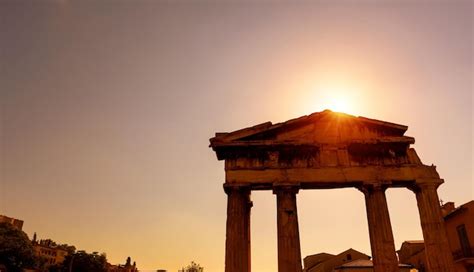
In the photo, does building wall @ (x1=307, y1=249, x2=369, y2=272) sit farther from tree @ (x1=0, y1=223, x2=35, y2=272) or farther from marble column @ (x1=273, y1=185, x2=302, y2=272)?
tree @ (x1=0, y1=223, x2=35, y2=272)

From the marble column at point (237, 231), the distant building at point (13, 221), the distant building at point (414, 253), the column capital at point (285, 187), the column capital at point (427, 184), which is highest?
the distant building at point (13, 221)

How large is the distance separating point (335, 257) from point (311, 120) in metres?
36.3

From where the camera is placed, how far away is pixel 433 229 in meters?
13.4

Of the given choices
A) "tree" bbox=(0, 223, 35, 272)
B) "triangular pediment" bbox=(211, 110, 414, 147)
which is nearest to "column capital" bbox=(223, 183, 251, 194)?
"triangular pediment" bbox=(211, 110, 414, 147)

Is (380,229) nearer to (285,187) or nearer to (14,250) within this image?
(285,187)

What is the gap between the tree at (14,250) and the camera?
41688mm

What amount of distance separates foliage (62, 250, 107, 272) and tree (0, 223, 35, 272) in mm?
10076

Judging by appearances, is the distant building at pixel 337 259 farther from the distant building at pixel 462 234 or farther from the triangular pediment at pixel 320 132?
the triangular pediment at pixel 320 132

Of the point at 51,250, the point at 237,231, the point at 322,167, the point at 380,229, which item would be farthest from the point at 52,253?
the point at 380,229

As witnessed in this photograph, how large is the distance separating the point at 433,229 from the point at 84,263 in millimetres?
55142

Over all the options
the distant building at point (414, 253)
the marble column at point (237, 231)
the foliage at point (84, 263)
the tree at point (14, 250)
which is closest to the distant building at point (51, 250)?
the foliage at point (84, 263)

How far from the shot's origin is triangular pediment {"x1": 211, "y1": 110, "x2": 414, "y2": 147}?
47.4ft

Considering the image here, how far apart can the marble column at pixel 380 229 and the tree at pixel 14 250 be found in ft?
144

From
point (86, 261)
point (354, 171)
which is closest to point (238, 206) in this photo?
point (354, 171)
